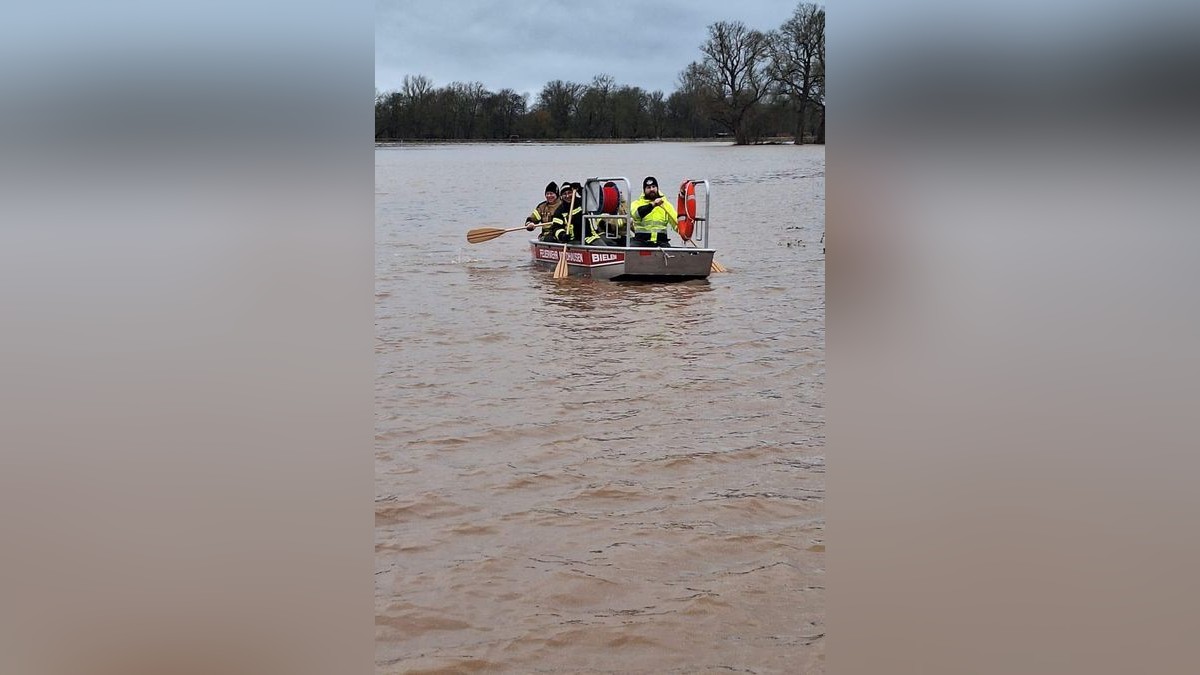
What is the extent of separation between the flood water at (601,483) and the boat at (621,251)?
785 mm

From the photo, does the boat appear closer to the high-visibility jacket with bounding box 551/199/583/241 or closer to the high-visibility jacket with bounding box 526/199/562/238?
the high-visibility jacket with bounding box 551/199/583/241

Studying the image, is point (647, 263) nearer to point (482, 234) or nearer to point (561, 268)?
point (561, 268)

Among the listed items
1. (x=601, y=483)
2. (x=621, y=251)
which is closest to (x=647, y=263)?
(x=621, y=251)

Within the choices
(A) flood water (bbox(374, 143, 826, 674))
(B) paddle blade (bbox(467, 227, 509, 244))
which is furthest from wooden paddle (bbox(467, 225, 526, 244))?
(A) flood water (bbox(374, 143, 826, 674))

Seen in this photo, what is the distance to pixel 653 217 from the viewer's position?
14398mm

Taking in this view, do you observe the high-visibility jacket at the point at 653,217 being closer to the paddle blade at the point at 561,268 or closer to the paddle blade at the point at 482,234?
the paddle blade at the point at 561,268

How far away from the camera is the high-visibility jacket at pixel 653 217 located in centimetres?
1427

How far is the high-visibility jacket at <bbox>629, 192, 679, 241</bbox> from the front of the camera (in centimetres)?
1427

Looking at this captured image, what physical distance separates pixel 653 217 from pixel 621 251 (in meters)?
0.95

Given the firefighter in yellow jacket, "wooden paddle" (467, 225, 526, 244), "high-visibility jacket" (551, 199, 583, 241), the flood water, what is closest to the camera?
the flood water

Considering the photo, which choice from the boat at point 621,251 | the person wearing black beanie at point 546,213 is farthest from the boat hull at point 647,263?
the person wearing black beanie at point 546,213
